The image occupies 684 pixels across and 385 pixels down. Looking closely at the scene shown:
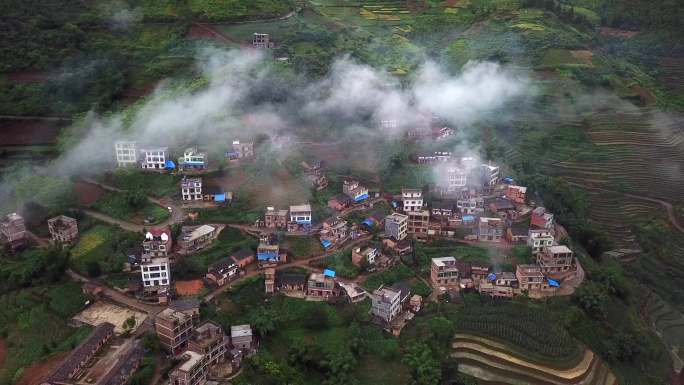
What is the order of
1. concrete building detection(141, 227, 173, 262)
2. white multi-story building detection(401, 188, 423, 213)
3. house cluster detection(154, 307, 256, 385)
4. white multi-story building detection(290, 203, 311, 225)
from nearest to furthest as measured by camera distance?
house cluster detection(154, 307, 256, 385) → concrete building detection(141, 227, 173, 262) → white multi-story building detection(290, 203, 311, 225) → white multi-story building detection(401, 188, 423, 213)

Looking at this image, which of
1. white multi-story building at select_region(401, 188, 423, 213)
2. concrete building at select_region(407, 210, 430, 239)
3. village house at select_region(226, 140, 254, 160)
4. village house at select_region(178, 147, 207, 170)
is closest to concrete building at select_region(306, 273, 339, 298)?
concrete building at select_region(407, 210, 430, 239)

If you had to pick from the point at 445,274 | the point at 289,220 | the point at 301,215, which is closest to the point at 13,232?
the point at 289,220

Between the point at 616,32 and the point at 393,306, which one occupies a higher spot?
the point at 616,32

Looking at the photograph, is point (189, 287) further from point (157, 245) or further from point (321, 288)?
point (321, 288)

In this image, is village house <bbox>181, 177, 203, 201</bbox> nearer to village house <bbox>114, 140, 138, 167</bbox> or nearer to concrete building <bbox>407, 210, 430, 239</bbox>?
village house <bbox>114, 140, 138, 167</bbox>

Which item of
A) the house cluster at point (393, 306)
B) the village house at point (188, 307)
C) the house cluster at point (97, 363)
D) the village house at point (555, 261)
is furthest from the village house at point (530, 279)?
the house cluster at point (97, 363)

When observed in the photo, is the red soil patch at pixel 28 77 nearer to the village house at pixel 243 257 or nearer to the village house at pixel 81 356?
the village house at pixel 243 257
